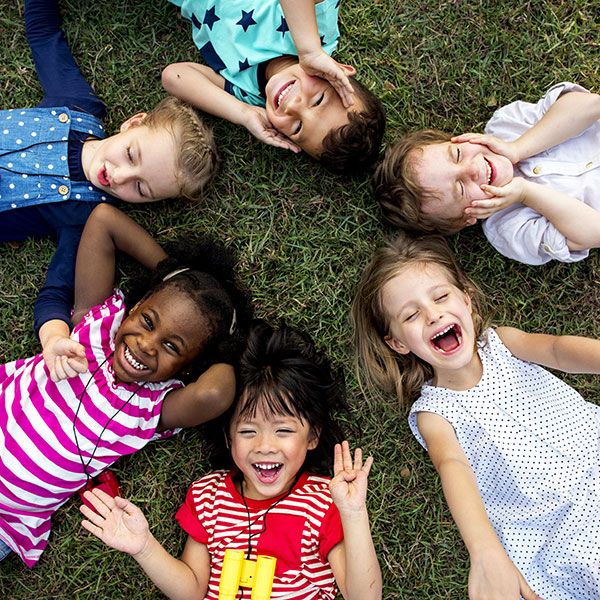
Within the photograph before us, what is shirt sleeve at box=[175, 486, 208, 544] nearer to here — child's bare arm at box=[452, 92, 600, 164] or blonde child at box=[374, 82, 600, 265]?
blonde child at box=[374, 82, 600, 265]

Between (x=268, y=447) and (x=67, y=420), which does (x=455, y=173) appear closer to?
(x=268, y=447)

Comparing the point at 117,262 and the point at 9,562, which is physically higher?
the point at 117,262

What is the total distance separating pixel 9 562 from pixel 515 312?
2.70m

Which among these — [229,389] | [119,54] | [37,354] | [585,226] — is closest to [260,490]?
[229,389]

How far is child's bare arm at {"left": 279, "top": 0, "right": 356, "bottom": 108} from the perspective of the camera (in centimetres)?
227

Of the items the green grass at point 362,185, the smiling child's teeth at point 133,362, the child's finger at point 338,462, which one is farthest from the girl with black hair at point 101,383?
the child's finger at point 338,462

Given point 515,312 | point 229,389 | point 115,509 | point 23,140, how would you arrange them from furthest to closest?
1. point 515,312
2. point 23,140
3. point 229,389
4. point 115,509

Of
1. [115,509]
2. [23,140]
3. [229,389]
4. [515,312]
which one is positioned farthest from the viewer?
[515,312]

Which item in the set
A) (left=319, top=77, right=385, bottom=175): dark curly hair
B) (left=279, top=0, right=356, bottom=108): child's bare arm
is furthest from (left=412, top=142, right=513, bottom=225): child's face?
(left=279, top=0, right=356, bottom=108): child's bare arm

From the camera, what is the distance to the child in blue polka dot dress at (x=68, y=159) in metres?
2.51

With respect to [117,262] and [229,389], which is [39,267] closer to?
[117,262]

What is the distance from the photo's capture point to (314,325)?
2.73 metres

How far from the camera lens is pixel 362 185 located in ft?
9.00

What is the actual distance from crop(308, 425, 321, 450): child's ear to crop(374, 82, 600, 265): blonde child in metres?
1.01
